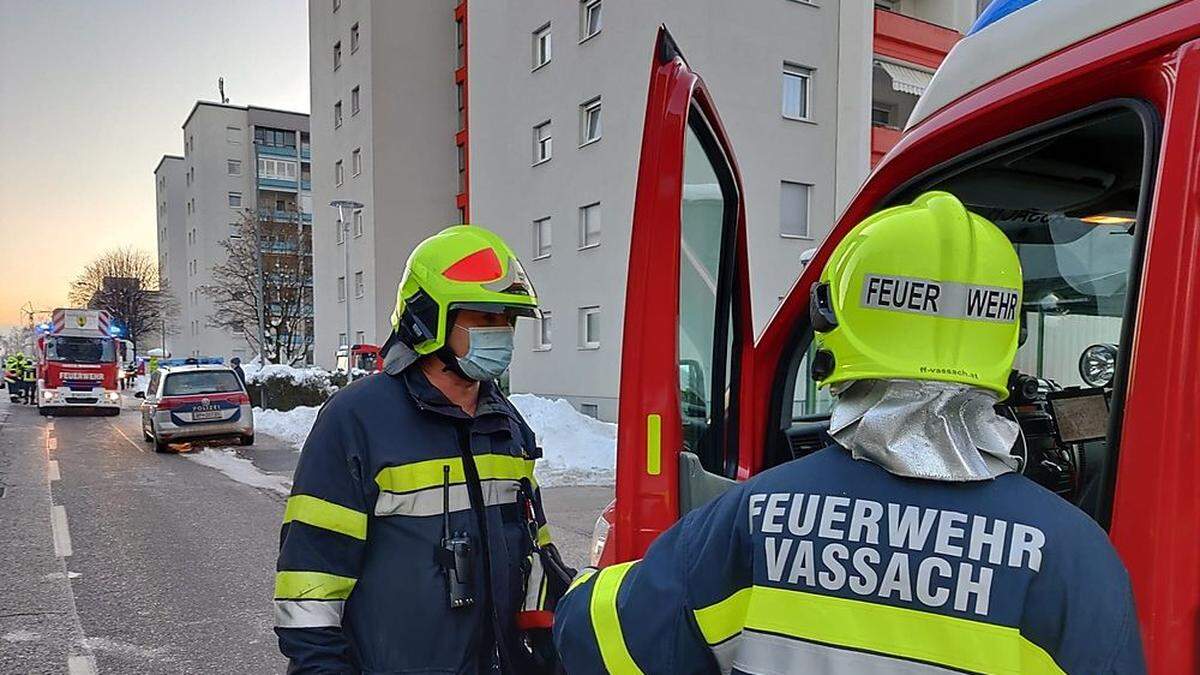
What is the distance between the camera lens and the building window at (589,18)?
755 inches

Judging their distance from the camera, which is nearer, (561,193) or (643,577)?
(643,577)

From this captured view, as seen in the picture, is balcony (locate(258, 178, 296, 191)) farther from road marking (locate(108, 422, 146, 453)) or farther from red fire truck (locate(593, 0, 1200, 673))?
red fire truck (locate(593, 0, 1200, 673))

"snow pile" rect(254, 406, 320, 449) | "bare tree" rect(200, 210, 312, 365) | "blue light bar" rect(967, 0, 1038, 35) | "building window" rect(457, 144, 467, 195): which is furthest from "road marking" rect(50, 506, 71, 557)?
"bare tree" rect(200, 210, 312, 365)

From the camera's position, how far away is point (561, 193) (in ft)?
65.9

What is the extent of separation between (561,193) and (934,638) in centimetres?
1950

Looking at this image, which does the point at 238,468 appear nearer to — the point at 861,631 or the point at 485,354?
the point at 485,354

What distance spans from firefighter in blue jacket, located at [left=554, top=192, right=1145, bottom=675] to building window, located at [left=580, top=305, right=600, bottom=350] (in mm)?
17705

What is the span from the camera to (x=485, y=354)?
81.4 inches

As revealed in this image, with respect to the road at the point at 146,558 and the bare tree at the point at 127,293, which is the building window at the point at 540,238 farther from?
the bare tree at the point at 127,293

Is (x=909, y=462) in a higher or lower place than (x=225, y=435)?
higher

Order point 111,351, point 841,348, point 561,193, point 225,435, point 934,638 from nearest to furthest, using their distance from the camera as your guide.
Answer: point 934,638
point 841,348
point 225,435
point 561,193
point 111,351

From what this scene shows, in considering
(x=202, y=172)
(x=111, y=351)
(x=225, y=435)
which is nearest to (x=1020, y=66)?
(x=225, y=435)

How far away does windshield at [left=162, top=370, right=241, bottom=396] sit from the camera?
45.4ft

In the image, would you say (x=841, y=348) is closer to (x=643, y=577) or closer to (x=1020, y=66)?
(x=643, y=577)
